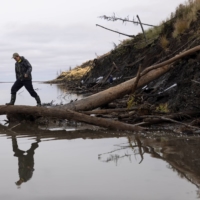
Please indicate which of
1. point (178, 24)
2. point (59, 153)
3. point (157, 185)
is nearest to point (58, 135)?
point (59, 153)

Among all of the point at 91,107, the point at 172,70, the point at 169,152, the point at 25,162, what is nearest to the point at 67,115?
the point at 91,107

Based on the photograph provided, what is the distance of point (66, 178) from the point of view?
4.19 meters

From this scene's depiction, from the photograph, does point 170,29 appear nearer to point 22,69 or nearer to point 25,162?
point 22,69

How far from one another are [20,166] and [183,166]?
2.00 metres

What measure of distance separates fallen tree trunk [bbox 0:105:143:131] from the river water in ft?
1.52

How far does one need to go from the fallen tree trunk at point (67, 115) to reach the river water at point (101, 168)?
1.52 ft

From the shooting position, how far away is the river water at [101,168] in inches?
144

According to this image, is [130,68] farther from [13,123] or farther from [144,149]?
[144,149]

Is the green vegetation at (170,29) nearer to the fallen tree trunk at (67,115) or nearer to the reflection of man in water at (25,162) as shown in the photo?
the fallen tree trunk at (67,115)

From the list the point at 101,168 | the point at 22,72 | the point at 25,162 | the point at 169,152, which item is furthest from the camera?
the point at 22,72

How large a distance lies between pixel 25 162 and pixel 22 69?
585 cm

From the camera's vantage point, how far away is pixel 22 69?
10461 mm

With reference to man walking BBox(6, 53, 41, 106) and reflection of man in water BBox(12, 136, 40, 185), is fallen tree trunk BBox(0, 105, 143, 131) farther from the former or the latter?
man walking BBox(6, 53, 41, 106)

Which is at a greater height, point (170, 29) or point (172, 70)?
point (170, 29)
